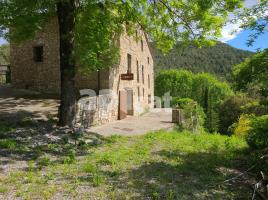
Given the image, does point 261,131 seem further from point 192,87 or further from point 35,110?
point 192,87

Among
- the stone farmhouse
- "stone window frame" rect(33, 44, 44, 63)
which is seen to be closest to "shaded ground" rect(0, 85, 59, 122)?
the stone farmhouse

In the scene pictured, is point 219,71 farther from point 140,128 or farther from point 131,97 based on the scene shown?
point 140,128

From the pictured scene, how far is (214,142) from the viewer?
13.4 metres

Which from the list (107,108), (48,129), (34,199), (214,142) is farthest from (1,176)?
(107,108)

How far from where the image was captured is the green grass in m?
6.76

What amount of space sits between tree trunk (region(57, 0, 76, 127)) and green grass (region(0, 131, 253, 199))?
2.57m

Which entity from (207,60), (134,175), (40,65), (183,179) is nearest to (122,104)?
(40,65)

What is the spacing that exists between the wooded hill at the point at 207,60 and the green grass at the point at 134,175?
72.4 metres

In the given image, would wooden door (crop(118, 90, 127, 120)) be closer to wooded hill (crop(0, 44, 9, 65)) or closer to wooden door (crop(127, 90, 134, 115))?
wooden door (crop(127, 90, 134, 115))

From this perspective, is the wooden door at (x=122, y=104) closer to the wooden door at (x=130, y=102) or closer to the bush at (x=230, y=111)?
the wooden door at (x=130, y=102)

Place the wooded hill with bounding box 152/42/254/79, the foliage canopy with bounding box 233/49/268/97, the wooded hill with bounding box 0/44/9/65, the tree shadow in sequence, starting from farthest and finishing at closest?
the wooded hill with bounding box 152/42/254/79 < the wooded hill with bounding box 0/44/9/65 < the foliage canopy with bounding box 233/49/268/97 < the tree shadow

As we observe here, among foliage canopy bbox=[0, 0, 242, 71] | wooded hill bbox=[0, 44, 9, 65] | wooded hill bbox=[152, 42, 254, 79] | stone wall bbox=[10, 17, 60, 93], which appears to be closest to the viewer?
foliage canopy bbox=[0, 0, 242, 71]

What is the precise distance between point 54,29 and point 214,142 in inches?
510

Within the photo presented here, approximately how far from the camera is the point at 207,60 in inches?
3895
